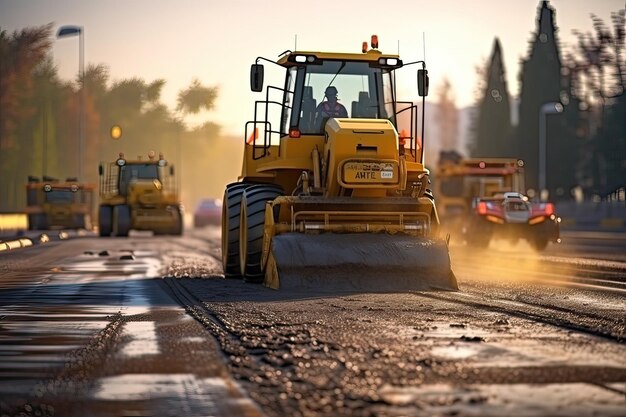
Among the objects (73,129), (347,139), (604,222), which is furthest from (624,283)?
(73,129)

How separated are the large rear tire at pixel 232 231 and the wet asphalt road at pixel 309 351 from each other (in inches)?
71.7

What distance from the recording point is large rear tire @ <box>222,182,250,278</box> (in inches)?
867

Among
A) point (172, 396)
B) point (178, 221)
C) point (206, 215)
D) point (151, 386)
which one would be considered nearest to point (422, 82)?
point (151, 386)

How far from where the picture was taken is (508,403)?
832 cm

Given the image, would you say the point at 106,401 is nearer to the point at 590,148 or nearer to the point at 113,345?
the point at 113,345

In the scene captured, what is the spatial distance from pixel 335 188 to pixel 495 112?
95.5 metres

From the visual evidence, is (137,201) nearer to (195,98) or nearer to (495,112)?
(195,98)

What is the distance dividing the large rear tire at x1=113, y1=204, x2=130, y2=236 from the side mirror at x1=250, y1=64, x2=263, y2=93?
29.7 m

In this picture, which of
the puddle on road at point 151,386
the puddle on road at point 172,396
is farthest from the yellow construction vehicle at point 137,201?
the puddle on road at point 172,396

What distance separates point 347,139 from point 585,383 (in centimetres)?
1083

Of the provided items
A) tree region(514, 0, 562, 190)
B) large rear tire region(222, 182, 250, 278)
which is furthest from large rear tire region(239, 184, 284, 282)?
tree region(514, 0, 562, 190)

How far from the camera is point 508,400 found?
27.7 feet

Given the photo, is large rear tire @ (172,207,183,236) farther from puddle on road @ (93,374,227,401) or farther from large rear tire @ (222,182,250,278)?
puddle on road @ (93,374,227,401)

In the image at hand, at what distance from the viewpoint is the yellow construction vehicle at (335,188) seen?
1878cm
